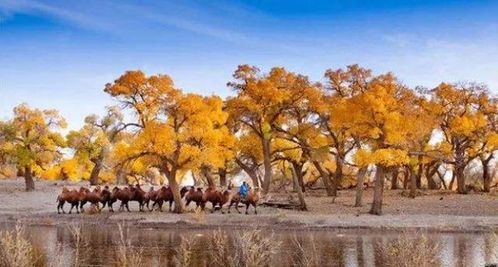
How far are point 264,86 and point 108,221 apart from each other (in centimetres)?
1674

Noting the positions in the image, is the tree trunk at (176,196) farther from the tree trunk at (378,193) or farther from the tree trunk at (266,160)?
the tree trunk at (378,193)

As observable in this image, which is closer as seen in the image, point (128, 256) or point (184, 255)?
point (184, 255)

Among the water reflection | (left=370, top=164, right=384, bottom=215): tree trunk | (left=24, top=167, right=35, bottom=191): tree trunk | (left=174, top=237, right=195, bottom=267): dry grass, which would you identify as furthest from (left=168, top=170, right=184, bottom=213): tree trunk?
(left=24, top=167, right=35, bottom=191): tree trunk

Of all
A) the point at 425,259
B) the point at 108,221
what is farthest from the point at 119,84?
the point at 425,259

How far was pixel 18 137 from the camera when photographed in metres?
54.1

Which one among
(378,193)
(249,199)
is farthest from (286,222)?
(378,193)

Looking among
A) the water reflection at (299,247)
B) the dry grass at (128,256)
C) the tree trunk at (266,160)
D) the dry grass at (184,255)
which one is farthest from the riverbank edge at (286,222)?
the dry grass at (128,256)

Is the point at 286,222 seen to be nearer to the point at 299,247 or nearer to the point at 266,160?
the point at 266,160

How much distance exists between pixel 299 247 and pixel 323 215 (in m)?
22.5

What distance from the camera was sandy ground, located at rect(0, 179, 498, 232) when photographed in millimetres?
36156

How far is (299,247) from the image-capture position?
18031 millimetres

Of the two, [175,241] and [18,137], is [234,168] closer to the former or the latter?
[18,137]

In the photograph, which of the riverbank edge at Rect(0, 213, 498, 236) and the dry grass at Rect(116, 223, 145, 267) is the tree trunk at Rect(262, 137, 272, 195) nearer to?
the riverbank edge at Rect(0, 213, 498, 236)

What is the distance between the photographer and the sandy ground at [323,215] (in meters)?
36.2
